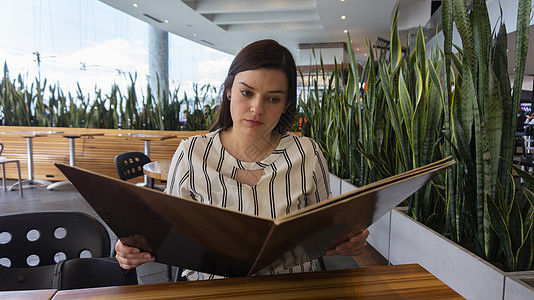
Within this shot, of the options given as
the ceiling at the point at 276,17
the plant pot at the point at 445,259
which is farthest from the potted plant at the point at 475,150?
the ceiling at the point at 276,17

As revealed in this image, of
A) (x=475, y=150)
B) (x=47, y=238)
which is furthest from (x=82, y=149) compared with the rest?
(x=475, y=150)

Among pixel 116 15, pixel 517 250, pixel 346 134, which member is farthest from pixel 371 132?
pixel 116 15

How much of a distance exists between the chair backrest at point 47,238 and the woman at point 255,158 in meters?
0.26

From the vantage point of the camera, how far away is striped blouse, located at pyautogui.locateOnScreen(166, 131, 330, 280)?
0.83 meters

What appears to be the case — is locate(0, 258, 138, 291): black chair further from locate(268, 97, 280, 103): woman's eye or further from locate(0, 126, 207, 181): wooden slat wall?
locate(0, 126, 207, 181): wooden slat wall

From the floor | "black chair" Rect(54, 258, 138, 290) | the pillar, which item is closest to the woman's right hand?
"black chair" Rect(54, 258, 138, 290)

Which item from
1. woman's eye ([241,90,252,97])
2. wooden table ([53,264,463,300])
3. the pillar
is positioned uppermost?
the pillar

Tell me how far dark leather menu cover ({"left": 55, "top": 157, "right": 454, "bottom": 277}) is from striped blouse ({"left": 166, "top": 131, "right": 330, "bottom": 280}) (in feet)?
1.07

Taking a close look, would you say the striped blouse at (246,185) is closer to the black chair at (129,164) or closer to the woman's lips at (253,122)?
the woman's lips at (253,122)

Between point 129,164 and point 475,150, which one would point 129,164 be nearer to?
point 129,164

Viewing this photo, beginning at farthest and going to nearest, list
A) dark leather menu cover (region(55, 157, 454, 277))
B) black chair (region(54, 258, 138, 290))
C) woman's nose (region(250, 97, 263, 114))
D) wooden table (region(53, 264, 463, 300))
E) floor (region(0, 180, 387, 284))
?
floor (region(0, 180, 387, 284))
woman's nose (region(250, 97, 263, 114))
black chair (region(54, 258, 138, 290))
wooden table (region(53, 264, 463, 300))
dark leather menu cover (region(55, 157, 454, 277))

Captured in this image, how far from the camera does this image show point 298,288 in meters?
0.48

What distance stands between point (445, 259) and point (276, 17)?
Result: 873 centimetres

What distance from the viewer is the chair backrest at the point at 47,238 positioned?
33.6 inches
